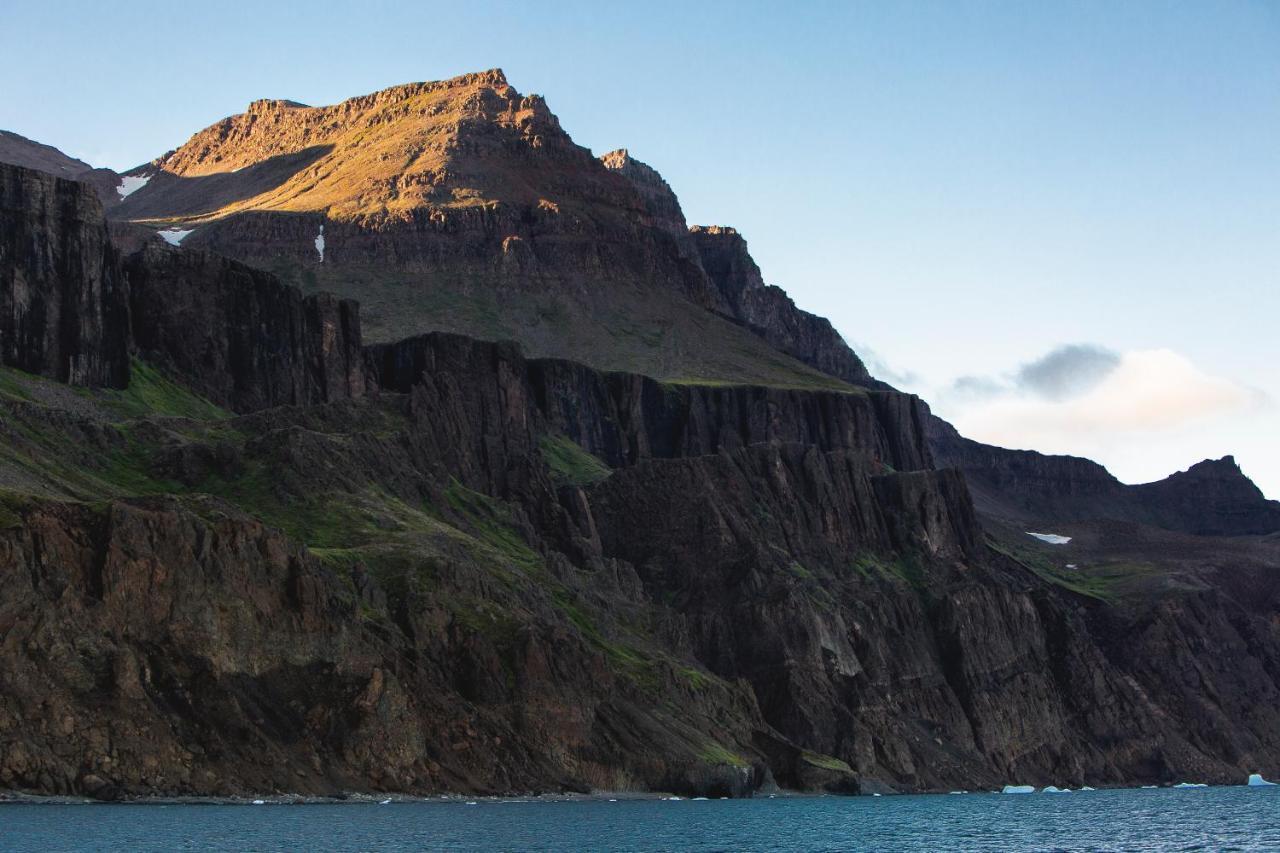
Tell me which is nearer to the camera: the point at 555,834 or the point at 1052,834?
the point at 555,834

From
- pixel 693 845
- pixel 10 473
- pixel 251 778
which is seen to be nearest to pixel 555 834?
pixel 693 845

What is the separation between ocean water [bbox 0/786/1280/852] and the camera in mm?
133375

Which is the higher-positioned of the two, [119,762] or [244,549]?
[244,549]

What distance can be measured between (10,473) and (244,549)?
76.4 feet

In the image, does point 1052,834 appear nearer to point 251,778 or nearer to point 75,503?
point 251,778

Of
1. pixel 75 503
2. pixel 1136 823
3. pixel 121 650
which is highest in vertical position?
pixel 75 503

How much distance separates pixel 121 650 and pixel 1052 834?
259 ft

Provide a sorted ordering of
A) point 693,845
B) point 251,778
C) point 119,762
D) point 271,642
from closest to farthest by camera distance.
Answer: point 693,845
point 119,762
point 251,778
point 271,642

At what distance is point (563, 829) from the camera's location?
157500 mm

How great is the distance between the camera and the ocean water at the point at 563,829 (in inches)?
5251

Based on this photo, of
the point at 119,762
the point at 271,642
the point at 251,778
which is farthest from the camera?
the point at 271,642

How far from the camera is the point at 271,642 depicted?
185250mm

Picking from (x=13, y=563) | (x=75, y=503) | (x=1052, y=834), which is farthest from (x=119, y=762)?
(x=1052, y=834)

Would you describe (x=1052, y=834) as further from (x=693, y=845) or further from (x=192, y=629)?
(x=192, y=629)
